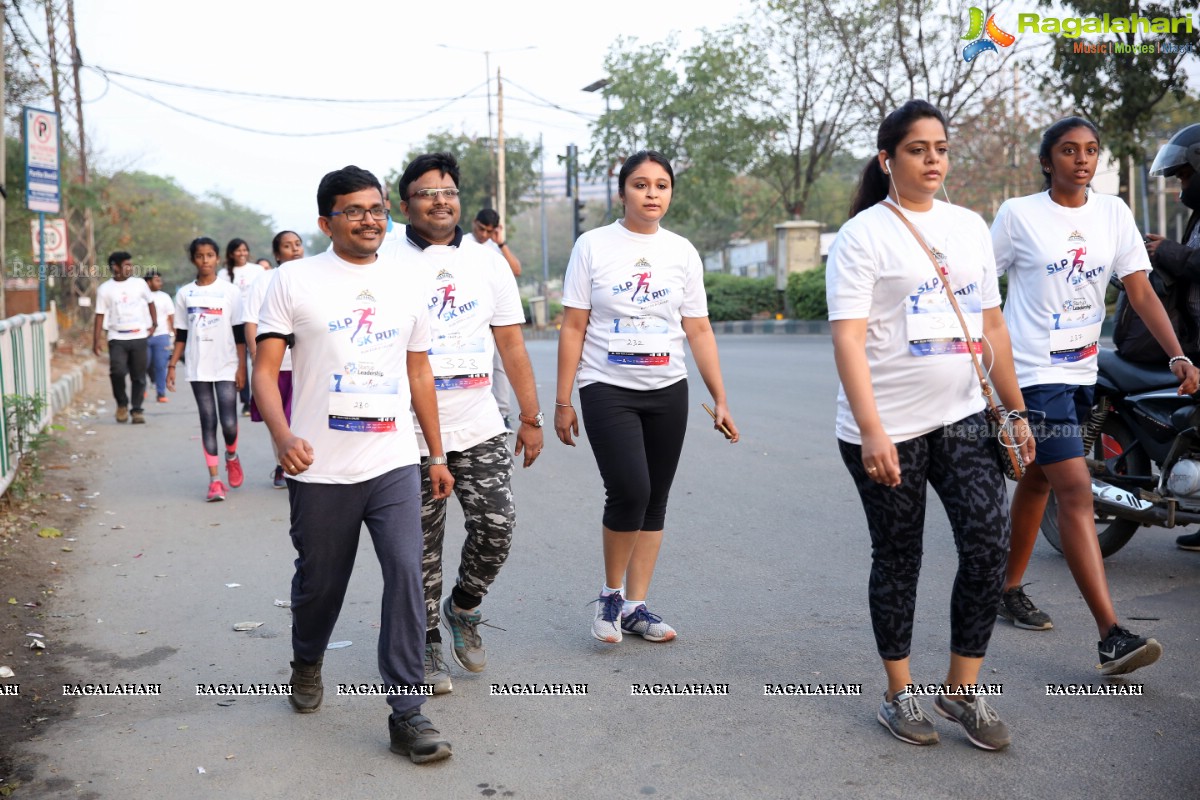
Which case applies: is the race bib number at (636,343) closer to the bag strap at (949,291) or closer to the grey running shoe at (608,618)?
the grey running shoe at (608,618)

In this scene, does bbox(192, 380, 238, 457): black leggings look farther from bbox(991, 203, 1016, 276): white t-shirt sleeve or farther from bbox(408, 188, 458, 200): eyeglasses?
bbox(991, 203, 1016, 276): white t-shirt sleeve

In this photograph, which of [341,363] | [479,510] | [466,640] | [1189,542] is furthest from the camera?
[1189,542]

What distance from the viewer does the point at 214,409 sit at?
9.01 m

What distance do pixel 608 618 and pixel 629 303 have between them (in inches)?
50.4

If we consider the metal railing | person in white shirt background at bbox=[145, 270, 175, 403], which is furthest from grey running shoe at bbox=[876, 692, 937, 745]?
person in white shirt background at bbox=[145, 270, 175, 403]

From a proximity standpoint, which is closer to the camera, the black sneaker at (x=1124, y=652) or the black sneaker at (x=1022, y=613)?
the black sneaker at (x=1124, y=652)

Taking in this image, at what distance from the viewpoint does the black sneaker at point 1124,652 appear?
4.12m

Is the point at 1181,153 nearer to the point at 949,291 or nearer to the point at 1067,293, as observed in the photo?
the point at 1067,293

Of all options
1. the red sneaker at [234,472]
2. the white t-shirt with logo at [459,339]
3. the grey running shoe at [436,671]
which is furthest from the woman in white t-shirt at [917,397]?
the red sneaker at [234,472]

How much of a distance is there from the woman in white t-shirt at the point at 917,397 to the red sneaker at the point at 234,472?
20.6ft

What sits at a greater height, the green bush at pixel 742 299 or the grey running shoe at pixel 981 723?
the green bush at pixel 742 299

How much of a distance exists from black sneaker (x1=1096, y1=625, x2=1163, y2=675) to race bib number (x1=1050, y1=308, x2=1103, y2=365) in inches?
40.3

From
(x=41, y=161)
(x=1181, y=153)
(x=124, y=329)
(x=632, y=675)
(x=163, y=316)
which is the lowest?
(x=632, y=675)

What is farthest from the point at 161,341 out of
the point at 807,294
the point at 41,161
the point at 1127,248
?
the point at 807,294
